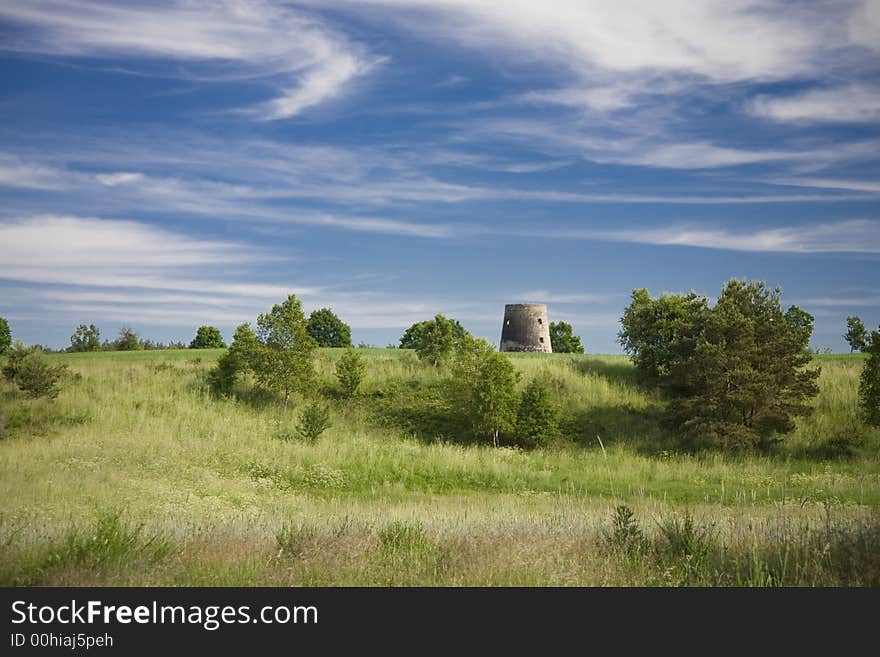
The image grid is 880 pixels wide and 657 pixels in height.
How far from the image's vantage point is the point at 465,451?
93.2 feet

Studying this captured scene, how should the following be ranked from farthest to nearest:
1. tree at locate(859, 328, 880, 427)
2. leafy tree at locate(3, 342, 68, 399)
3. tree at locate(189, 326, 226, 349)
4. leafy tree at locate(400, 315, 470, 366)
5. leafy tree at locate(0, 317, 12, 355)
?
1. tree at locate(189, 326, 226, 349)
2. leafy tree at locate(0, 317, 12, 355)
3. leafy tree at locate(400, 315, 470, 366)
4. leafy tree at locate(3, 342, 68, 399)
5. tree at locate(859, 328, 880, 427)

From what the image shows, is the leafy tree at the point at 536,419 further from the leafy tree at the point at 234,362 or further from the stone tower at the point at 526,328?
the stone tower at the point at 526,328

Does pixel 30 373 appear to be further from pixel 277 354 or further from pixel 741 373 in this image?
pixel 741 373

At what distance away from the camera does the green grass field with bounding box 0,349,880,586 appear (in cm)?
852

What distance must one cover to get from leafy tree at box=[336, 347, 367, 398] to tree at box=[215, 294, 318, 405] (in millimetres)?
1573

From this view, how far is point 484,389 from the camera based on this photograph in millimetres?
30656

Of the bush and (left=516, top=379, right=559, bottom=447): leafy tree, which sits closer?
the bush

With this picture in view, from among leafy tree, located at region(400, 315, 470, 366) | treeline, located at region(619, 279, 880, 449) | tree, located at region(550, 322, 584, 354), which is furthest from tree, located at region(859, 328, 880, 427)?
tree, located at region(550, 322, 584, 354)

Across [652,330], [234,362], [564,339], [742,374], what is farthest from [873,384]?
[564,339]

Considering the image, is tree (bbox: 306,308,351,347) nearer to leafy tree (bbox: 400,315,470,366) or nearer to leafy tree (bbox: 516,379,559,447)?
leafy tree (bbox: 400,315,470,366)

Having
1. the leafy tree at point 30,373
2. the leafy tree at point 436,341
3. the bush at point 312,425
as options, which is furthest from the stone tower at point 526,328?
the leafy tree at point 30,373

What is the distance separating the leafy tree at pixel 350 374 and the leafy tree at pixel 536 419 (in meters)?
8.77

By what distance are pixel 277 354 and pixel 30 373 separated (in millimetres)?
10155
